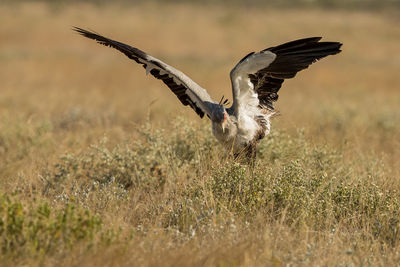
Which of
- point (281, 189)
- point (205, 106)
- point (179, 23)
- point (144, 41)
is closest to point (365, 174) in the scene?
point (281, 189)

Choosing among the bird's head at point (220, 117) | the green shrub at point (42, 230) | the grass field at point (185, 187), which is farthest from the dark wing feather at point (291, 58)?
the green shrub at point (42, 230)

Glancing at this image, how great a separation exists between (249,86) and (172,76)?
37.3 inches

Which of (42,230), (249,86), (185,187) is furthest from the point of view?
(249,86)

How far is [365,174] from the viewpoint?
5801 millimetres

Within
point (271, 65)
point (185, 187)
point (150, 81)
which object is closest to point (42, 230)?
point (185, 187)

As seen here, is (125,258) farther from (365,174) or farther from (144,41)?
(144,41)

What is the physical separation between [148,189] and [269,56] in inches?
84.9

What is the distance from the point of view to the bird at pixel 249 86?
16.1ft

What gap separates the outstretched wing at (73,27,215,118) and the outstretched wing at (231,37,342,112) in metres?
0.42

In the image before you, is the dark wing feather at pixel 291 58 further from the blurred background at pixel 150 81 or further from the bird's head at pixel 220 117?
the blurred background at pixel 150 81

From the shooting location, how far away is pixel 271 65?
5055mm

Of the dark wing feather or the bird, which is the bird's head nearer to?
the bird

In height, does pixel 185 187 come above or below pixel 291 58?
below

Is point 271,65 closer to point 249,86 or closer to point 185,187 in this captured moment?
point 249,86
